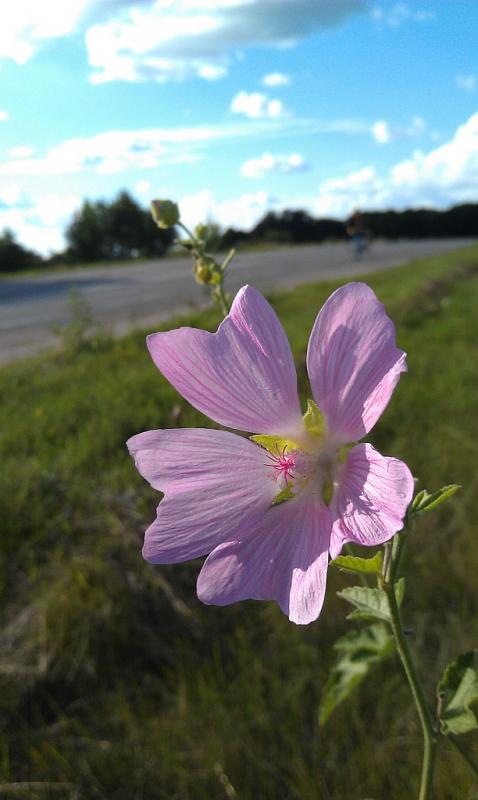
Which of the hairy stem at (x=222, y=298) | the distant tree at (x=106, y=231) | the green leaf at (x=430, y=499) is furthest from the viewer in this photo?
the distant tree at (x=106, y=231)

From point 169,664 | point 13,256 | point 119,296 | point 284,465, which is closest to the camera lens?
point 284,465

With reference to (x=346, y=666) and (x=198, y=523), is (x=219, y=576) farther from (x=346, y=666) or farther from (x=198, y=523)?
(x=346, y=666)

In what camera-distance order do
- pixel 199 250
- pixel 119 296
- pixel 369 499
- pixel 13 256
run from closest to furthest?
1. pixel 369 499
2. pixel 199 250
3. pixel 119 296
4. pixel 13 256

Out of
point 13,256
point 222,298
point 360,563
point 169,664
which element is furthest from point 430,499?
point 13,256

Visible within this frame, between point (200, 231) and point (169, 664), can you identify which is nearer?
point (200, 231)

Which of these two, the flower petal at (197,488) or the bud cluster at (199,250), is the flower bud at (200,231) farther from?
the flower petal at (197,488)

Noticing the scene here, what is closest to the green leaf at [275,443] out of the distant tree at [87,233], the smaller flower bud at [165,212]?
the smaller flower bud at [165,212]

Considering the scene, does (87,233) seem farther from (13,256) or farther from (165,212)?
(165,212)

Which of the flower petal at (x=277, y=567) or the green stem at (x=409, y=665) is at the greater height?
the flower petal at (x=277, y=567)
